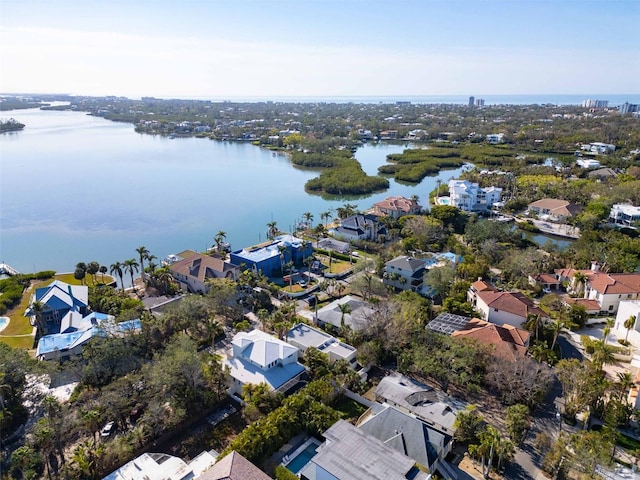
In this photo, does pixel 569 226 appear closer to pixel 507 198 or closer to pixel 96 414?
pixel 507 198

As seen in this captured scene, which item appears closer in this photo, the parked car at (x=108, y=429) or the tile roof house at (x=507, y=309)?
the parked car at (x=108, y=429)

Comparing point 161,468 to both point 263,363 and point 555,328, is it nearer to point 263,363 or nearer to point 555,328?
point 263,363

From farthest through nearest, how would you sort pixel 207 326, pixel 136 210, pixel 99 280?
pixel 136 210
pixel 99 280
pixel 207 326

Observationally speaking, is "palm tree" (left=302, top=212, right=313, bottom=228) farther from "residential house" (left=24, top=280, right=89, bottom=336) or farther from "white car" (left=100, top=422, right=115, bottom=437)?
"white car" (left=100, top=422, right=115, bottom=437)

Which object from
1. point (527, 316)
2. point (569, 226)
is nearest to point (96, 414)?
point (527, 316)

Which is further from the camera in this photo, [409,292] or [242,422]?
[409,292]

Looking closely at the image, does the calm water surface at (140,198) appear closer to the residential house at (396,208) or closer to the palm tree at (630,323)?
the residential house at (396,208)

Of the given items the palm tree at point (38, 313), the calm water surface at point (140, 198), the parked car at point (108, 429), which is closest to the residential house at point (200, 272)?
the palm tree at point (38, 313)
